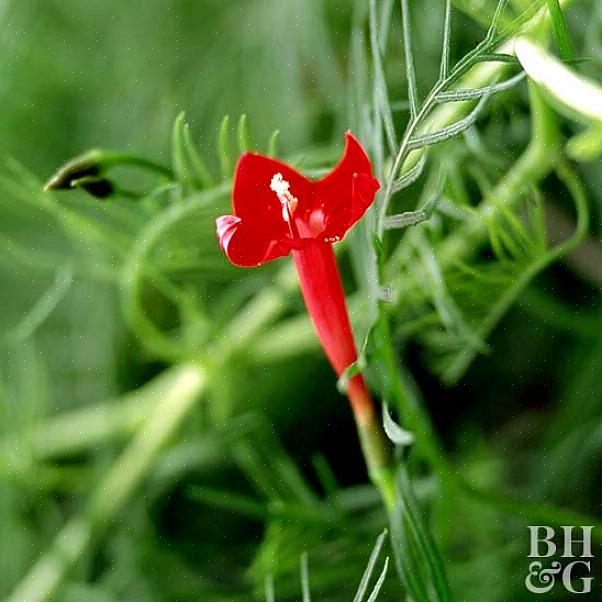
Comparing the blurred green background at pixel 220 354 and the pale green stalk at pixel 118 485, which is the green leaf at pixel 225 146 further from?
the pale green stalk at pixel 118 485

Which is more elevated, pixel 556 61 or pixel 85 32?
pixel 85 32

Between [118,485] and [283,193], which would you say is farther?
[118,485]

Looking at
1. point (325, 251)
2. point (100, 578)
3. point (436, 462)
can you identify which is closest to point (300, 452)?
point (100, 578)

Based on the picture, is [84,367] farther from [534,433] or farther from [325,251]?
[325,251]
